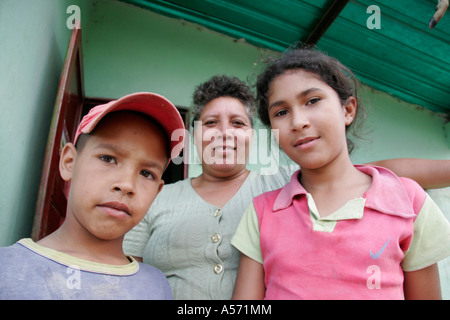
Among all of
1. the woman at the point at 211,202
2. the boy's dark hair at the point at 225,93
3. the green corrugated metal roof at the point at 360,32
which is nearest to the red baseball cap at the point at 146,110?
the woman at the point at 211,202

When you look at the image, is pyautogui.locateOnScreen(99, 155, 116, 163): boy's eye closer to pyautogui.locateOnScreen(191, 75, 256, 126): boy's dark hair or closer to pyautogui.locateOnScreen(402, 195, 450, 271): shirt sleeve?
pyautogui.locateOnScreen(191, 75, 256, 126): boy's dark hair

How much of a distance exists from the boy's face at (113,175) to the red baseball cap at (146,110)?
37 millimetres

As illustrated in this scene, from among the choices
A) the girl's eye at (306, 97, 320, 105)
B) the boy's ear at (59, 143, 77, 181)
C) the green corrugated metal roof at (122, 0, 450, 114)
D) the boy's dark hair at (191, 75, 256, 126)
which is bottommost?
the boy's ear at (59, 143, 77, 181)

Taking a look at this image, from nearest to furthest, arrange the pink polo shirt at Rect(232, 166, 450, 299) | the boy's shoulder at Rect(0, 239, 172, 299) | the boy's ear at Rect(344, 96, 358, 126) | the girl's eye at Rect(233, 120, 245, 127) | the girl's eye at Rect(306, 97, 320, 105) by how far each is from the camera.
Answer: the boy's shoulder at Rect(0, 239, 172, 299)
the pink polo shirt at Rect(232, 166, 450, 299)
the girl's eye at Rect(306, 97, 320, 105)
the boy's ear at Rect(344, 96, 358, 126)
the girl's eye at Rect(233, 120, 245, 127)

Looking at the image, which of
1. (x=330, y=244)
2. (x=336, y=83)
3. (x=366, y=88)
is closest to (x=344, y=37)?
(x=366, y=88)

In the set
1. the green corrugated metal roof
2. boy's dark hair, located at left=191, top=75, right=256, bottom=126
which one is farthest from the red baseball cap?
the green corrugated metal roof

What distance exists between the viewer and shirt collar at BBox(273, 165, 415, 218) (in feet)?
3.35

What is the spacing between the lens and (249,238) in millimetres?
1178

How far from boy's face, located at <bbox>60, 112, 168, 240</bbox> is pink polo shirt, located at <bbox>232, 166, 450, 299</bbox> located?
0.44 meters

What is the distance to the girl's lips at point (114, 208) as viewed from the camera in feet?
3.11

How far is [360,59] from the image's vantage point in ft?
9.98

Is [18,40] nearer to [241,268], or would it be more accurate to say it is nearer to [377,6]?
[241,268]

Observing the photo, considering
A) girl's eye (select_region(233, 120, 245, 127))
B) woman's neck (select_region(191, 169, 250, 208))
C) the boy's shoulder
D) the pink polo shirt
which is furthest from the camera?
girl's eye (select_region(233, 120, 245, 127))

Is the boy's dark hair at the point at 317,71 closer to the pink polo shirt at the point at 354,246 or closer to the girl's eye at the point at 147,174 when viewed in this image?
the pink polo shirt at the point at 354,246
